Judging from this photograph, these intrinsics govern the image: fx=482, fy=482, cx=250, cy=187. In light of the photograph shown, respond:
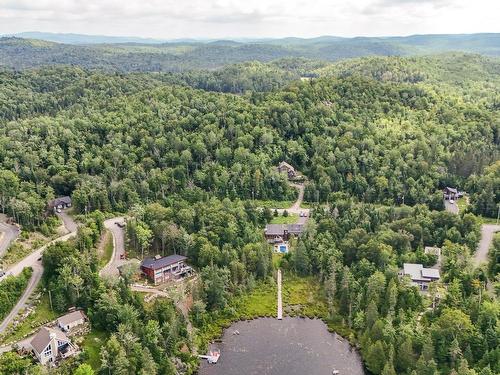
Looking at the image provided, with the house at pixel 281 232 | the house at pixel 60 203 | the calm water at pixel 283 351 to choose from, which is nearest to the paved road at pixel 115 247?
the house at pixel 60 203

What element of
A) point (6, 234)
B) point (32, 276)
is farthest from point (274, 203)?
point (32, 276)

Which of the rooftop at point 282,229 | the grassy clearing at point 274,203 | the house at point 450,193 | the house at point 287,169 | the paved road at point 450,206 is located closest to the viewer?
the rooftop at point 282,229

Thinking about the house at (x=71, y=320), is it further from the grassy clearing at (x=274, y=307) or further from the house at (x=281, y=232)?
the house at (x=281, y=232)

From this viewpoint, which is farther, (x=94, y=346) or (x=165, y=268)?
(x=165, y=268)

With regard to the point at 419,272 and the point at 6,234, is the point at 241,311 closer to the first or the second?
the point at 419,272

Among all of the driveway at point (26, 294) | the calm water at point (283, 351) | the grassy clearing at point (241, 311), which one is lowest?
the calm water at point (283, 351)

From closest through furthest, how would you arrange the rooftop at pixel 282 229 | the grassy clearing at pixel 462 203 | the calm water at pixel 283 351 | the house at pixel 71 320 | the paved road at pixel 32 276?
the calm water at pixel 283 351 → the house at pixel 71 320 → the paved road at pixel 32 276 → the rooftop at pixel 282 229 → the grassy clearing at pixel 462 203
